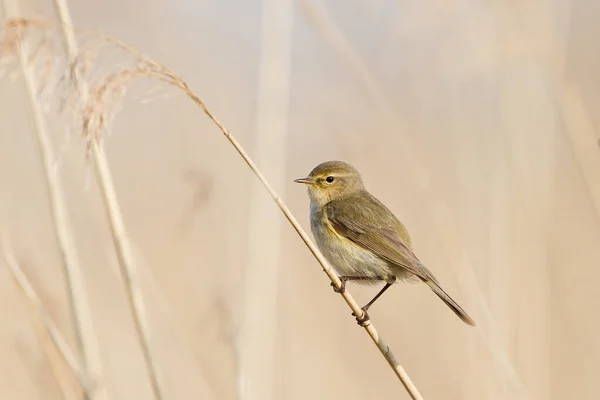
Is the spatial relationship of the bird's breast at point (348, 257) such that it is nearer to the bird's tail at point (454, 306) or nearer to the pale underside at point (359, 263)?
the pale underside at point (359, 263)

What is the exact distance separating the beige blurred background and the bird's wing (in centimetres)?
16

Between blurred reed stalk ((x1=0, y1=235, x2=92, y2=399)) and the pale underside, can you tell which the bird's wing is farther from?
blurred reed stalk ((x1=0, y1=235, x2=92, y2=399))

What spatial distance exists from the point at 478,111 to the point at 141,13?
2.14 meters

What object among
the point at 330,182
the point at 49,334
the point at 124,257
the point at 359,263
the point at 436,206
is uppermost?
the point at 124,257

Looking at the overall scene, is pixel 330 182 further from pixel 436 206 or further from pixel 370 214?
pixel 436 206

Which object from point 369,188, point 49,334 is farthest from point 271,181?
point 369,188

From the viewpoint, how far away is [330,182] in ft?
10.5

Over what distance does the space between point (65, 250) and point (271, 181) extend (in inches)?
33.2

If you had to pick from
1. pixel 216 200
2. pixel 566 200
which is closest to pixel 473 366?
pixel 216 200

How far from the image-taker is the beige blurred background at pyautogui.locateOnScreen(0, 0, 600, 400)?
264cm

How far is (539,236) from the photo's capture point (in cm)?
295

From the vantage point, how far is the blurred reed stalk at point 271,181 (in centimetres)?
264

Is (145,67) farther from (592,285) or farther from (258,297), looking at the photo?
(592,285)

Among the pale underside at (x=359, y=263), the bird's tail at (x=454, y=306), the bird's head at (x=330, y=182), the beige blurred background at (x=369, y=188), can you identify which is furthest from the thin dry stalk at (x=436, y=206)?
the bird's head at (x=330, y=182)
